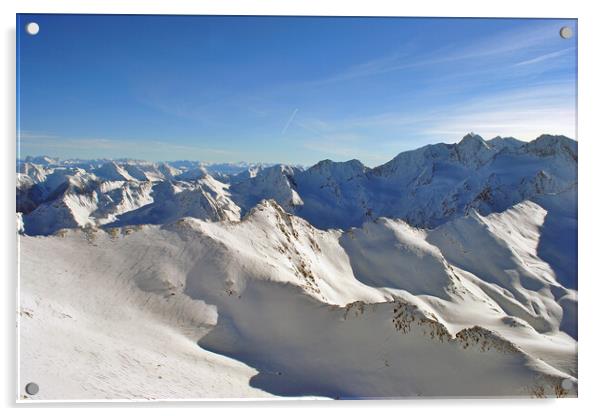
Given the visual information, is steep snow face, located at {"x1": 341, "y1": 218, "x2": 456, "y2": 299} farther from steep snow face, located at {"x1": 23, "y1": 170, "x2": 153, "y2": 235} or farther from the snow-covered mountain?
steep snow face, located at {"x1": 23, "y1": 170, "x2": 153, "y2": 235}

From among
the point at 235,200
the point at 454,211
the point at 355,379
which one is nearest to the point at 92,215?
the point at 235,200

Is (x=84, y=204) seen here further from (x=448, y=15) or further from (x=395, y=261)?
(x=448, y=15)

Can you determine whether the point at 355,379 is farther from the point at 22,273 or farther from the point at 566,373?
the point at 22,273

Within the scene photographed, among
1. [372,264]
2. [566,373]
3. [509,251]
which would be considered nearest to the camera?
[566,373]

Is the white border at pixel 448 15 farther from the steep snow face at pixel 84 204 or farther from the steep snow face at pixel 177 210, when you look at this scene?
the steep snow face at pixel 84 204

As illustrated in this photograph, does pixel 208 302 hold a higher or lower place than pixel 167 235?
lower

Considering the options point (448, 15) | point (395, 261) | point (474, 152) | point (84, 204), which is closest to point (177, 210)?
point (84, 204)

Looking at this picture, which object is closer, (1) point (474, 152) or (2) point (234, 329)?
(2) point (234, 329)
